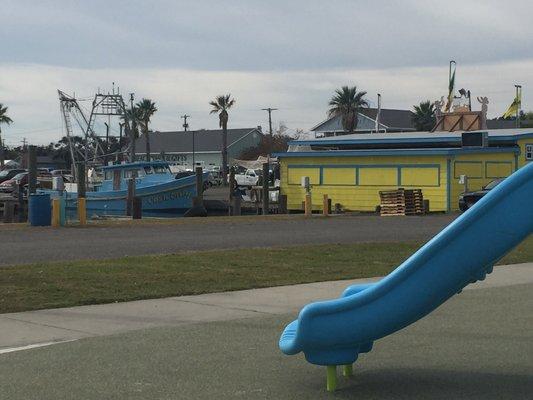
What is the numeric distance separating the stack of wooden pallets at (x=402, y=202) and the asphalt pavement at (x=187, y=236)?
5070 millimetres

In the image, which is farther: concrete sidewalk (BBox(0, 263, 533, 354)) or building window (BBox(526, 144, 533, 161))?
building window (BBox(526, 144, 533, 161))

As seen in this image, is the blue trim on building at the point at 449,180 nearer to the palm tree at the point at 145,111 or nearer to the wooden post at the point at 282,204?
the wooden post at the point at 282,204

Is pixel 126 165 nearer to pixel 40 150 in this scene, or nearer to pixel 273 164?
pixel 273 164

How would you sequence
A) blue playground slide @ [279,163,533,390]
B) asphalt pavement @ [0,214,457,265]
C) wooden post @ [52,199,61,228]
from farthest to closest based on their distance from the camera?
1. wooden post @ [52,199,61,228]
2. asphalt pavement @ [0,214,457,265]
3. blue playground slide @ [279,163,533,390]

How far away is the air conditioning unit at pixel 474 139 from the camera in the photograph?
39219mm

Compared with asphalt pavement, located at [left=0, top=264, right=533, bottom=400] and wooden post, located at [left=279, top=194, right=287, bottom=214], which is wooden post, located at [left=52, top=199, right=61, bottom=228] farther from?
wooden post, located at [left=279, top=194, right=287, bottom=214]

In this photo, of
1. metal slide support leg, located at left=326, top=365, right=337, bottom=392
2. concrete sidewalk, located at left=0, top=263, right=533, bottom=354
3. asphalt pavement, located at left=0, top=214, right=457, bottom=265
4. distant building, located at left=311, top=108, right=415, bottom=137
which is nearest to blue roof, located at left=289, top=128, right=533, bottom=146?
asphalt pavement, located at left=0, top=214, right=457, bottom=265

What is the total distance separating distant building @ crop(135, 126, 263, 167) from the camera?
10731cm

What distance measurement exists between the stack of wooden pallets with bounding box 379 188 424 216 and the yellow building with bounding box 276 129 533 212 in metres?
1.89

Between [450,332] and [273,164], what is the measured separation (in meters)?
60.4

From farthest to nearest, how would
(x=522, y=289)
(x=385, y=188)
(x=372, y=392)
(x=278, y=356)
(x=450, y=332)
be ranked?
1. (x=385, y=188)
2. (x=522, y=289)
3. (x=450, y=332)
4. (x=278, y=356)
5. (x=372, y=392)

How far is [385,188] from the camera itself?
39.9 m

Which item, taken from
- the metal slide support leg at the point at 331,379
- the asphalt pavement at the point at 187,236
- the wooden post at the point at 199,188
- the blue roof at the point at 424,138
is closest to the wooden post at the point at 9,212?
the wooden post at the point at 199,188

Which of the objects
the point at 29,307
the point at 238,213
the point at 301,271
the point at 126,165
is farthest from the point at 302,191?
the point at 29,307
